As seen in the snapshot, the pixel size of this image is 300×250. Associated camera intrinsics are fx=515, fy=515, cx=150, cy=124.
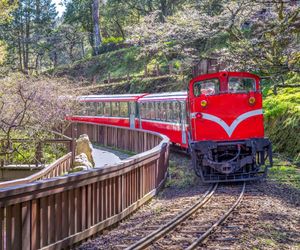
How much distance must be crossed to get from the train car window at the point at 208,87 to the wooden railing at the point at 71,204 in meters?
3.68

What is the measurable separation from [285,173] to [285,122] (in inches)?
199

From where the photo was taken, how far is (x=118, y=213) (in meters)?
9.16

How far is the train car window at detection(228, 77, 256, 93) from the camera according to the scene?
47.9 ft

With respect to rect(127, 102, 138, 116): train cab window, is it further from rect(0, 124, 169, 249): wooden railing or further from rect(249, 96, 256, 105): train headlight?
rect(0, 124, 169, 249): wooden railing

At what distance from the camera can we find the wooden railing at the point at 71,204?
6.18 meters

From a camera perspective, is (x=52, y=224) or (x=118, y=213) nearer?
(x=52, y=224)

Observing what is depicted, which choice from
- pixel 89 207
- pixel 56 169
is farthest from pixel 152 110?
pixel 89 207

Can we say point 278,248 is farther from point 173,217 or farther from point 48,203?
point 48,203

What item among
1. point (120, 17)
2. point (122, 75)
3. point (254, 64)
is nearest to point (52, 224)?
point (254, 64)

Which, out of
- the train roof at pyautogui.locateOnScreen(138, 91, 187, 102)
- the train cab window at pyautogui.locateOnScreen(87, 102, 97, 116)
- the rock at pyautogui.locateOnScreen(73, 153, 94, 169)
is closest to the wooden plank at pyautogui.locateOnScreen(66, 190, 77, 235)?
the rock at pyautogui.locateOnScreen(73, 153, 94, 169)

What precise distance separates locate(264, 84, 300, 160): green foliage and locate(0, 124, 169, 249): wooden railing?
8.65 meters

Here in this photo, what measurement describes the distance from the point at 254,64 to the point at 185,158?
16.3ft

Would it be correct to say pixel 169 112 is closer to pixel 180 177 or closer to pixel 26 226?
pixel 180 177

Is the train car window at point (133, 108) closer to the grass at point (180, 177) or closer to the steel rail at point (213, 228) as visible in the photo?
the grass at point (180, 177)
